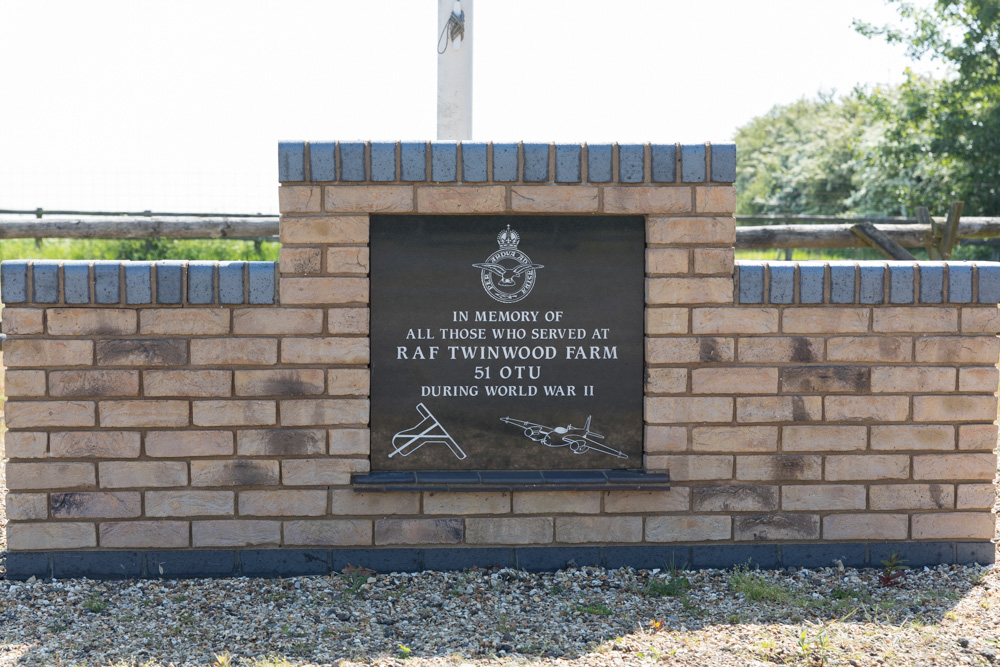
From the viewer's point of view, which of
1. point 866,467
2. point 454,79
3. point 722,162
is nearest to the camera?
point 722,162

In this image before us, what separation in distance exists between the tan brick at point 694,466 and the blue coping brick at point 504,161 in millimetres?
1499

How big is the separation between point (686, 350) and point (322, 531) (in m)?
1.88

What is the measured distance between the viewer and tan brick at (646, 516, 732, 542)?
4480 millimetres

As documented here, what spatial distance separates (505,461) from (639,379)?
0.74m

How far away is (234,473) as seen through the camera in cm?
435

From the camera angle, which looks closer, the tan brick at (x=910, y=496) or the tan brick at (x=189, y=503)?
the tan brick at (x=189, y=503)

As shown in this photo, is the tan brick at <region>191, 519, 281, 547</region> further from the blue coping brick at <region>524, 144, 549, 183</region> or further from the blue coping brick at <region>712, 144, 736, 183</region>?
the blue coping brick at <region>712, 144, 736, 183</region>

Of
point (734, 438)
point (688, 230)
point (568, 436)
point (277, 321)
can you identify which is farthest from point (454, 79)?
point (734, 438)

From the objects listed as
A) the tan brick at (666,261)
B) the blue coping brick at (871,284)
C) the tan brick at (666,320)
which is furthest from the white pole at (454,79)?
the blue coping brick at (871,284)

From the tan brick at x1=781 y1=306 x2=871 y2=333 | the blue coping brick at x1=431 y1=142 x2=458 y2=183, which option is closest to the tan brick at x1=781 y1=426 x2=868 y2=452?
the tan brick at x1=781 y1=306 x2=871 y2=333

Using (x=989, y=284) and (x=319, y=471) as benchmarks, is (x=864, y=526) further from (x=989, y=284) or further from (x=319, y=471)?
(x=319, y=471)

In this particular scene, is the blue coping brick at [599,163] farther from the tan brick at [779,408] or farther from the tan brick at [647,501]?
the tan brick at [647,501]

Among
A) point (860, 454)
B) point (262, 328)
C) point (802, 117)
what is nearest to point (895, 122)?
point (860, 454)

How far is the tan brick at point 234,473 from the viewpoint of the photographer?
4.35m
